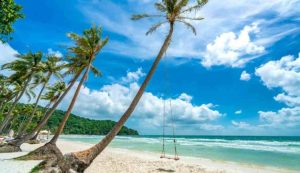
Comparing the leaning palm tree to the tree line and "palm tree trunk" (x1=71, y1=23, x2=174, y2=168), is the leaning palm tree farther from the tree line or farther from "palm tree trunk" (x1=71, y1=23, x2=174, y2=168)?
"palm tree trunk" (x1=71, y1=23, x2=174, y2=168)

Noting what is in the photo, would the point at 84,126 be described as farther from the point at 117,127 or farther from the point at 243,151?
the point at 117,127

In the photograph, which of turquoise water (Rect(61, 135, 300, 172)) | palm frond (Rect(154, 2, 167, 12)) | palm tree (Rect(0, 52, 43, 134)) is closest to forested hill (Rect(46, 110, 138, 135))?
turquoise water (Rect(61, 135, 300, 172))

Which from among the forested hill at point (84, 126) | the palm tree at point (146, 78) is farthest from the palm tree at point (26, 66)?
the forested hill at point (84, 126)

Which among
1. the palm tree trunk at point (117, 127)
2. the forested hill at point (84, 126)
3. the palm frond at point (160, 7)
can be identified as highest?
the forested hill at point (84, 126)

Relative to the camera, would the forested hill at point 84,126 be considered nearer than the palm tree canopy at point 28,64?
No

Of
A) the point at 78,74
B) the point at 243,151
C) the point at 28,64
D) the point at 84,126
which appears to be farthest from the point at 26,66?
the point at 84,126

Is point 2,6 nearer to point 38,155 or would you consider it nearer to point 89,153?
point 89,153

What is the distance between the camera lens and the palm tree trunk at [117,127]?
10.6 metres

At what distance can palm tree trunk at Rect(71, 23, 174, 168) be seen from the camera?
34.7 feet

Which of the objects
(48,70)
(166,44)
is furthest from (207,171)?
(48,70)

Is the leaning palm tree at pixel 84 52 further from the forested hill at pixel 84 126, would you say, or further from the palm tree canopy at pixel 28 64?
the forested hill at pixel 84 126

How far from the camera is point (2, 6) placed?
28.4ft

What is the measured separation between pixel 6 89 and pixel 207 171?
96.9 feet

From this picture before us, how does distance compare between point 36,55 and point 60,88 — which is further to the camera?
point 60,88
